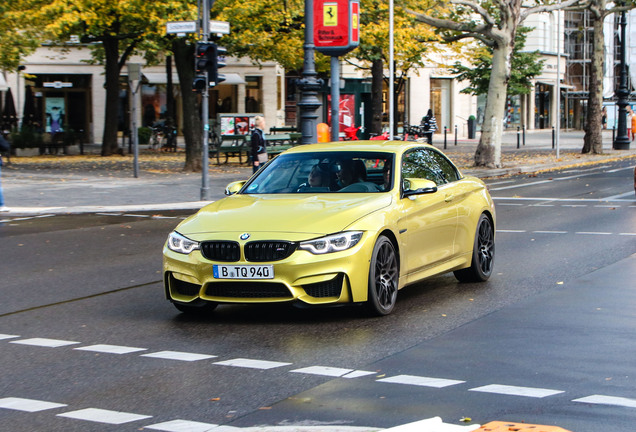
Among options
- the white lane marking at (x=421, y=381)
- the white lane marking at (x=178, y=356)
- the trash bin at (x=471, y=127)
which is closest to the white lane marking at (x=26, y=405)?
the white lane marking at (x=178, y=356)

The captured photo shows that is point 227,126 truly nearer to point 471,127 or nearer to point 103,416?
point 471,127

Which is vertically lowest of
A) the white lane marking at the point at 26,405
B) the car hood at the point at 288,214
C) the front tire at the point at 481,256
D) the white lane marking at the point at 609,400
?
the white lane marking at the point at 26,405

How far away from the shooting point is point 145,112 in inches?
2159

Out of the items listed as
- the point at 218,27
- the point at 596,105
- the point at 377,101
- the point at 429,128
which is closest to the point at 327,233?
the point at 218,27

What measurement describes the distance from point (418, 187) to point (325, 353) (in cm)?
238

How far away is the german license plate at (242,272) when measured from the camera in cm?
796

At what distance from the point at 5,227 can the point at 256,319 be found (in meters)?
9.50

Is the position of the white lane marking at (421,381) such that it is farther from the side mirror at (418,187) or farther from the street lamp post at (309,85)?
the street lamp post at (309,85)

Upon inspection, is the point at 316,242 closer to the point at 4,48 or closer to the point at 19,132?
the point at 4,48

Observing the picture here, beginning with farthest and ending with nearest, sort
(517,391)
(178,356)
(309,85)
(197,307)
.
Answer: (309,85) → (197,307) → (178,356) → (517,391)

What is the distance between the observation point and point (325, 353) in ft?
23.4

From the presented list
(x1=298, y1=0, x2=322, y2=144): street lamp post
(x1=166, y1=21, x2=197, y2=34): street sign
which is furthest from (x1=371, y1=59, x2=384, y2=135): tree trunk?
(x1=166, y1=21, x2=197, y2=34): street sign

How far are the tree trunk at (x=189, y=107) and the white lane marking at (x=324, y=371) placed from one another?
23.4 meters

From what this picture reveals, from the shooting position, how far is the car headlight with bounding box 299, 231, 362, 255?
7.98m
